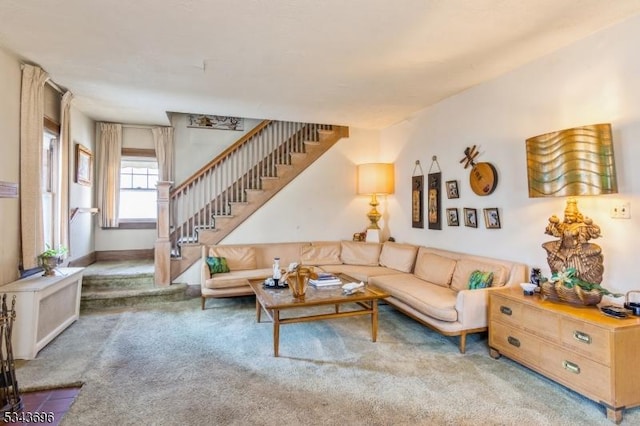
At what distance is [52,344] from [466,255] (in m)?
4.26

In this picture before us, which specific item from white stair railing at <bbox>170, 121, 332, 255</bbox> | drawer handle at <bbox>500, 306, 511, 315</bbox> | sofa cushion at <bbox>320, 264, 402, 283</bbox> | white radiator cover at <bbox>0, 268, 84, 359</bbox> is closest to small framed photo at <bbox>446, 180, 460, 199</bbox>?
sofa cushion at <bbox>320, 264, 402, 283</bbox>

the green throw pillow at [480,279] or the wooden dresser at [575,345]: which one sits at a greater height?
the green throw pillow at [480,279]

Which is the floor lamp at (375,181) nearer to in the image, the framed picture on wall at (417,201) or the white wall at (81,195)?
the framed picture on wall at (417,201)

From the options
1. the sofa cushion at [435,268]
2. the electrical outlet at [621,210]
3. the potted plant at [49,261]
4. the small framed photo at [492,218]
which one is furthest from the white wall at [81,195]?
the electrical outlet at [621,210]

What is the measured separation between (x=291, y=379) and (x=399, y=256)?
2.57 meters

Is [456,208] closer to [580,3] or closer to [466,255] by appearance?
[466,255]

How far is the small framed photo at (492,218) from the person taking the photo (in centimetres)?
338

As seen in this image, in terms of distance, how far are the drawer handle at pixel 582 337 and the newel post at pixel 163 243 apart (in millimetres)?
4428

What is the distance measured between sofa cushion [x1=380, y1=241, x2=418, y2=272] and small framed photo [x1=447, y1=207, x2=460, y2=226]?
0.62 m

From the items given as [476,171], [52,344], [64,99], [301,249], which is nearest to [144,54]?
[64,99]

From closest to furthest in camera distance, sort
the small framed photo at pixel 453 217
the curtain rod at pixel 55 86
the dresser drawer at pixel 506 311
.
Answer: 1. the dresser drawer at pixel 506 311
2. the curtain rod at pixel 55 86
3. the small framed photo at pixel 453 217

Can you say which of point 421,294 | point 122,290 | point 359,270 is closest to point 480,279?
point 421,294

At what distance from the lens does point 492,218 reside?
343cm

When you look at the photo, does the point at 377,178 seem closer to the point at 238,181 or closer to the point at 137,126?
the point at 238,181
